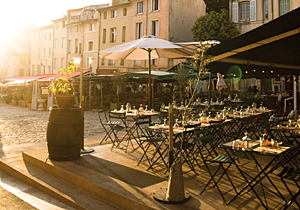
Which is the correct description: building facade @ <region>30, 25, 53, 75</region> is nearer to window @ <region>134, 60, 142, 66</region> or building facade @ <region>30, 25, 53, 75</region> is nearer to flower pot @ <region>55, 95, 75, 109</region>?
window @ <region>134, 60, 142, 66</region>

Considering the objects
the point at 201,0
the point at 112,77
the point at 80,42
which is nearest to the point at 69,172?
the point at 112,77

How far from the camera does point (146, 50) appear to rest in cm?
794

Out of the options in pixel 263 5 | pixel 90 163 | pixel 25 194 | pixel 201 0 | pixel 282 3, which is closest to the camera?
pixel 25 194

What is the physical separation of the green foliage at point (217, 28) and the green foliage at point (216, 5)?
5.41 meters

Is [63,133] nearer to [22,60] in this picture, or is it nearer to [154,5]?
[154,5]

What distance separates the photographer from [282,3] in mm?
21188

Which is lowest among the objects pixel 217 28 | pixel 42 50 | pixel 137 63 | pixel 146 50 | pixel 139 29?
pixel 146 50

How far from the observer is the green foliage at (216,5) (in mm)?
29625

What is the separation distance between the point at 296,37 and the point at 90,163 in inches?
167

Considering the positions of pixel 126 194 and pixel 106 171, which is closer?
pixel 126 194

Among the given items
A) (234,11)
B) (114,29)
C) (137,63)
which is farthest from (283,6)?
(114,29)

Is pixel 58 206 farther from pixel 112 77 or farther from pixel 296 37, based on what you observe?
pixel 112 77

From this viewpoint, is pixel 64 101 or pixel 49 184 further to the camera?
pixel 64 101

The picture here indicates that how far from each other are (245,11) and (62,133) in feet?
77.2
